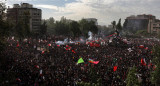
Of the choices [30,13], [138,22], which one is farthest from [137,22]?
[30,13]

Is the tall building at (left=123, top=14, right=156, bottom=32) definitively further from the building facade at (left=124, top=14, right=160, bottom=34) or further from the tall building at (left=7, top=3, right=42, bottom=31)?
the tall building at (left=7, top=3, right=42, bottom=31)

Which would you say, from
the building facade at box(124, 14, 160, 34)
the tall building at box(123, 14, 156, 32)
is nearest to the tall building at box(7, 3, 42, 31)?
the building facade at box(124, 14, 160, 34)

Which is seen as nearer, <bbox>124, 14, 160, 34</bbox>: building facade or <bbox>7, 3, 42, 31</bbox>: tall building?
<bbox>7, 3, 42, 31</bbox>: tall building

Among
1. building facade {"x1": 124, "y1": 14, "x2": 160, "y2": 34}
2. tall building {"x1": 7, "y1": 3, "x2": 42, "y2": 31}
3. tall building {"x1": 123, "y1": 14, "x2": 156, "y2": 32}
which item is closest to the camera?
tall building {"x1": 7, "y1": 3, "x2": 42, "y2": 31}

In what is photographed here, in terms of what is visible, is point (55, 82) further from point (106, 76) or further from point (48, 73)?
point (106, 76)

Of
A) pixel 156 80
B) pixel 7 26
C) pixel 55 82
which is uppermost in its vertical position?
pixel 7 26

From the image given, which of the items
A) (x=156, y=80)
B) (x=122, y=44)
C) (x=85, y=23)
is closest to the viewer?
(x=156, y=80)

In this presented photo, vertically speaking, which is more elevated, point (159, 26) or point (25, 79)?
point (159, 26)

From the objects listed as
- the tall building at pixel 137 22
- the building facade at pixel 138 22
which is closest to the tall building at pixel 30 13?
Result: the building facade at pixel 138 22

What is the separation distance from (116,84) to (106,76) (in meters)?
2.27

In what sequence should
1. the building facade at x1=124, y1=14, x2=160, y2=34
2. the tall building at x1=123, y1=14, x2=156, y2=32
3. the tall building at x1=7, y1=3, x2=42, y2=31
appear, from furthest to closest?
the tall building at x1=123, y1=14, x2=156, y2=32, the building facade at x1=124, y1=14, x2=160, y2=34, the tall building at x1=7, y1=3, x2=42, y2=31

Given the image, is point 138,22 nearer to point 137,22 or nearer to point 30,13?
point 137,22

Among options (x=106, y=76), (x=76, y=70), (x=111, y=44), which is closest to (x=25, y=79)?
(x=76, y=70)

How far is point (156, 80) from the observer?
1327 cm
